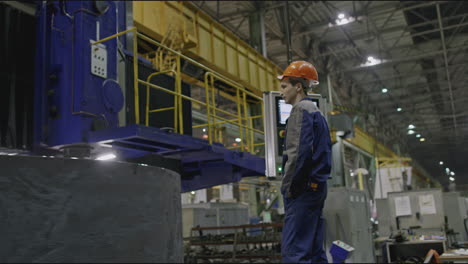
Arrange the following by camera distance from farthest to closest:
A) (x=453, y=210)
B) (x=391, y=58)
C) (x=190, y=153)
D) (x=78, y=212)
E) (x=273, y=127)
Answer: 1. (x=391, y=58)
2. (x=453, y=210)
3. (x=190, y=153)
4. (x=273, y=127)
5. (x=78, y=212)

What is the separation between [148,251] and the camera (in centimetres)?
195

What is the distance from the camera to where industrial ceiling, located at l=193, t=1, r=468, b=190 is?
429 cm

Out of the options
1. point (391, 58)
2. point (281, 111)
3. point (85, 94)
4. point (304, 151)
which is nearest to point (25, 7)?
point (85, 94)

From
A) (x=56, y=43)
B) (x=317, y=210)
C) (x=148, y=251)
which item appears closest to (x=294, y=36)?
(x=56, y=43)

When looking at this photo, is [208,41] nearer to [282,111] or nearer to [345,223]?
[345,223]

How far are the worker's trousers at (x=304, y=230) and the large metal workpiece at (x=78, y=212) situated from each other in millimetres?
1422

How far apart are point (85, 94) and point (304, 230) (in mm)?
4302

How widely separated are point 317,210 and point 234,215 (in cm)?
1356

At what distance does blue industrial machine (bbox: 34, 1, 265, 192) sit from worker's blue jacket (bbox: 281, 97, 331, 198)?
2.96 m

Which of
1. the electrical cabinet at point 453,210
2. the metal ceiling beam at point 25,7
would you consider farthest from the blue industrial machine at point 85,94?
the electrical cabinet at point 453,210

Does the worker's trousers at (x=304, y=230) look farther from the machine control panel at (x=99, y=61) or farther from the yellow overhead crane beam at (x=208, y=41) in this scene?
the yellow overhead crane beam at (x=208, y=41)

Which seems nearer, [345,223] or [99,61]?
[99,61]

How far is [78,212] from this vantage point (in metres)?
1.73

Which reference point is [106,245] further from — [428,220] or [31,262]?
[428,220]
